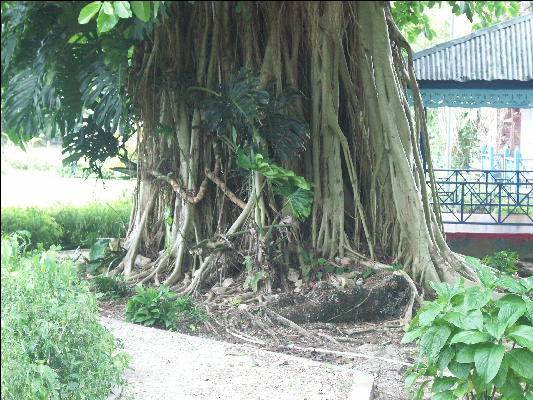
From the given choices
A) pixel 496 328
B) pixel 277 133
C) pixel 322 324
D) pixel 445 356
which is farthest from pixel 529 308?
pixel 277 133

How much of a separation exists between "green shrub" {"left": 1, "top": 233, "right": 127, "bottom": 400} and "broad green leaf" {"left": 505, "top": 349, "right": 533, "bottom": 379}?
6.37ft

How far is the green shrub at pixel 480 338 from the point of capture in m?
3.14

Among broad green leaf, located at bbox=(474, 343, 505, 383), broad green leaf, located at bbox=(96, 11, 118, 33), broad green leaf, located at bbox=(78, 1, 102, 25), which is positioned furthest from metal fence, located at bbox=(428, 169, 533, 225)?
broad green leaf, located at bbox=(78, 1, 102, 25)

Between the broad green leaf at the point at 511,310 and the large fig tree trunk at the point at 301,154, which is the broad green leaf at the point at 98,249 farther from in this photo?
the broad green leaf at the point at 511,310

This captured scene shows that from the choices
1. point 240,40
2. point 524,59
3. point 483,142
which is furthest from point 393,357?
point 483,142

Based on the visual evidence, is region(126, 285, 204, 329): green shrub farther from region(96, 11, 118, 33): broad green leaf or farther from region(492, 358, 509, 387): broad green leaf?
region(96, 11, 118, 33): broad green leaf

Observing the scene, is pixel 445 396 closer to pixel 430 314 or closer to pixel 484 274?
pixel 430 314

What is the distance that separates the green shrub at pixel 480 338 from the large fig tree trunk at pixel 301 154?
9.70 feet

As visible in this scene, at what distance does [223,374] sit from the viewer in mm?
4270

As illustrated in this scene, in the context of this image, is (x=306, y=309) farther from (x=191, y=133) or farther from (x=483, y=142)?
(x=483, y=142)

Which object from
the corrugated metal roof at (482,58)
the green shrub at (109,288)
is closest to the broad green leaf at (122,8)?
the green shrub at (109,288)

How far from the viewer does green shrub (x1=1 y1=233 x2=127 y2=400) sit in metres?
2.97

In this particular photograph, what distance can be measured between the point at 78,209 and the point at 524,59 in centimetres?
640

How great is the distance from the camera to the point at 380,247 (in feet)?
22.2
